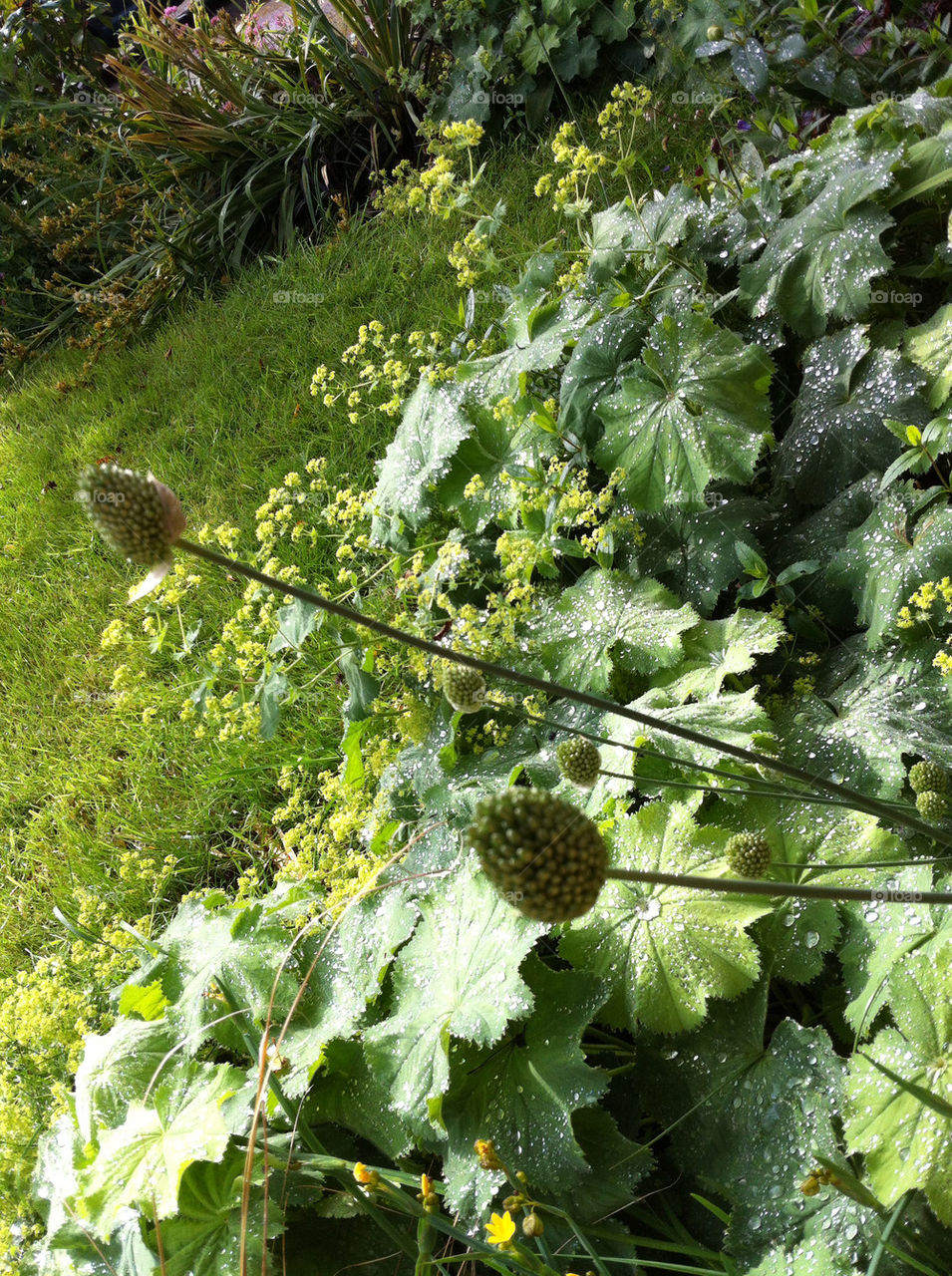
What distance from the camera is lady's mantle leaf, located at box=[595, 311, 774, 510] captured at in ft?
6.56

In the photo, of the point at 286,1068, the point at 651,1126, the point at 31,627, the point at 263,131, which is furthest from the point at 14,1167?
the point at 263,131

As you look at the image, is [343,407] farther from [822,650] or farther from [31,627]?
[822,650]

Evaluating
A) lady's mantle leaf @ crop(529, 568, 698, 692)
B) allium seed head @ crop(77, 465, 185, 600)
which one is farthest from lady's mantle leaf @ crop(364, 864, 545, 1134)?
allium seed head @ crop(77, 465, 185, 600)

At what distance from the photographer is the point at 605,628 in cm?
204

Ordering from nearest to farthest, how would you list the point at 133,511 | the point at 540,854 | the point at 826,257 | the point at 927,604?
the point at 540,854
the point at 133,511
the point at 927,604
the point at 826,257

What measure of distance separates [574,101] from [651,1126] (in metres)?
3.92

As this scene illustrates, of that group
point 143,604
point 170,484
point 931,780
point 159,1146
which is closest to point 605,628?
point 931,780

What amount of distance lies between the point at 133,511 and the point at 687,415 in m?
1.33

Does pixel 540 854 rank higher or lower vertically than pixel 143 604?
higher

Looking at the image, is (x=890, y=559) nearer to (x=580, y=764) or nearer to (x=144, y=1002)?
(x=580, y=764)

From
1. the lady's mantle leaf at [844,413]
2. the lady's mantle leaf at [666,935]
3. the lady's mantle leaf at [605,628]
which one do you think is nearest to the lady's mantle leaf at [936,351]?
the lady's mantle leaf at [844,413]

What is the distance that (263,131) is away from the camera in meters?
5.21

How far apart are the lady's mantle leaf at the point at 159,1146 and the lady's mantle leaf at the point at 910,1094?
2.89 feet

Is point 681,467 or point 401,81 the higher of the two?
point 401,81
